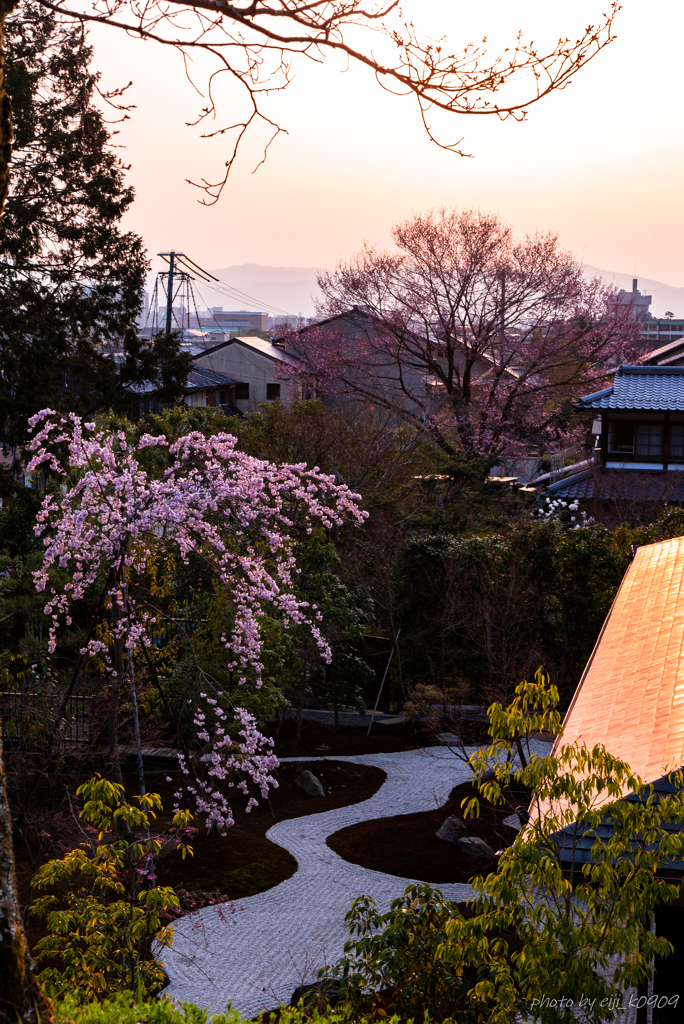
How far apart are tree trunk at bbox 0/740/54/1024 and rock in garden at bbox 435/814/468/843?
7566 mm

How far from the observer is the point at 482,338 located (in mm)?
23969

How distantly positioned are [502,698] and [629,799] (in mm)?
7628

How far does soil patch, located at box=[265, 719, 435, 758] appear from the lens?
13586 mm

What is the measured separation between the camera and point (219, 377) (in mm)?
38312

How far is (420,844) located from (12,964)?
7.69m

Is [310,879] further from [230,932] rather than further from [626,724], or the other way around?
[626,724]

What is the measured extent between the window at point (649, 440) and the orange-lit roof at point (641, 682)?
37.3 ft

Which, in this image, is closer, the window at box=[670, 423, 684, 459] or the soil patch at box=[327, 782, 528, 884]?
the soil patch at box=[327, 782, 528, 884]

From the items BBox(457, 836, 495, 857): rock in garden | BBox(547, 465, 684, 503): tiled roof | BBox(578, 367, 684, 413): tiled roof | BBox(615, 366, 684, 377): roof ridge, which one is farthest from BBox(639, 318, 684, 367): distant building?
BBox(457, 836, 495, 857): rock in garden

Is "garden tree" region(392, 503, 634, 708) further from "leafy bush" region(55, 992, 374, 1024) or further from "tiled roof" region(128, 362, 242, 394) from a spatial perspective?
"tiled roof" region(128, 362, 242, 394)

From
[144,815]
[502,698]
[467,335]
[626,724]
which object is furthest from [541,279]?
[144,815]

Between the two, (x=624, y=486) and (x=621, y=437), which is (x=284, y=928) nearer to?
(x=624, y=486)

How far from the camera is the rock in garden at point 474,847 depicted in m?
9.61

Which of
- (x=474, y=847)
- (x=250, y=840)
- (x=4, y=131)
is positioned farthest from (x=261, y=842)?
(x=4, y=131)
